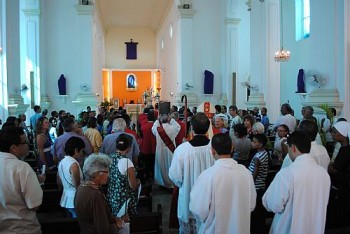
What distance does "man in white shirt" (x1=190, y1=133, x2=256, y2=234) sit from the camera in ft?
11.4

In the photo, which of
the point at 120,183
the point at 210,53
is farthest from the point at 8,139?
the point at 210,53

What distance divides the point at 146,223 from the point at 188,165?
0.79 meters

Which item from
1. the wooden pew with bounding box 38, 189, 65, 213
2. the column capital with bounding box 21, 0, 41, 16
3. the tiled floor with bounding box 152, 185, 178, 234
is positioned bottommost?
the tiled floor with bounding box 152, 185, 178, 234

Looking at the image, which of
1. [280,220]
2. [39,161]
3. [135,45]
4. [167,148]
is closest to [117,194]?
[280,220]

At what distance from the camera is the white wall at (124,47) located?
3375cm

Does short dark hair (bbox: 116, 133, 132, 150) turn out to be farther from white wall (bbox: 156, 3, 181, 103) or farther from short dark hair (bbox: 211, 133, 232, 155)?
white wall (bbox: 156, 3, 181, 103)

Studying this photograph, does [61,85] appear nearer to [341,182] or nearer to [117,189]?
[117,189]

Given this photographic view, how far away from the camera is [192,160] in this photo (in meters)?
4.63

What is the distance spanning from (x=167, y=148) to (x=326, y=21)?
221 inches

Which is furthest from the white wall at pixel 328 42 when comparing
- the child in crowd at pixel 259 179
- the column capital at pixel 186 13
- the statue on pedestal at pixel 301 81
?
the column capital at pixel 186 13

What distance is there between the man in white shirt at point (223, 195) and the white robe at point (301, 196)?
253 millimetres

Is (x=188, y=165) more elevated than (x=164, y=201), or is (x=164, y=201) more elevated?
(x=188, y=165)

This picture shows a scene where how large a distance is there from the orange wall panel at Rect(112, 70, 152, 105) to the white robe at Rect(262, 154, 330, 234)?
30757mm

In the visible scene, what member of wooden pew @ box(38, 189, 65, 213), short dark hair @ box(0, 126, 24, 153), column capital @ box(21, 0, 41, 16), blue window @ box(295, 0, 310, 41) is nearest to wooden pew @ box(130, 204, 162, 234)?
short dark hair @ box(0, 126, 24, 153)
